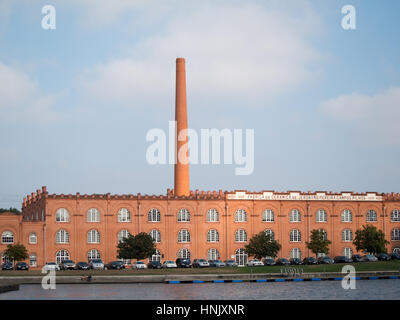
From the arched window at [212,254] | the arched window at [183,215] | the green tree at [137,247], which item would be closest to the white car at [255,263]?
the arched window at [212,254]

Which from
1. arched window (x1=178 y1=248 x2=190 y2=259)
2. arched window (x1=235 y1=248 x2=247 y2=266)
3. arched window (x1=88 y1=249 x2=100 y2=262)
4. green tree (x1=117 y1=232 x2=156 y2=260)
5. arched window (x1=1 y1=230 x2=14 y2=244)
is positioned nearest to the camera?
green tree (x1=117 y1=232 x2=156 y2=260)

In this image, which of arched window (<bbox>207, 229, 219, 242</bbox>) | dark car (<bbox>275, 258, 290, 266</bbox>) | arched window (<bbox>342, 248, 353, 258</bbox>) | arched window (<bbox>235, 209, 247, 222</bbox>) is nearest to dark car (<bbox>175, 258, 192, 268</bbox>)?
arched window (<bbox>207, 229, 219, 242</bbox>)

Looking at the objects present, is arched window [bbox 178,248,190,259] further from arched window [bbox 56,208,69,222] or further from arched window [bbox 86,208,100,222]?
arched window [bbox 56,208,69,222]

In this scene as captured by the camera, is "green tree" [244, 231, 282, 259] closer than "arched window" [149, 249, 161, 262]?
Yes

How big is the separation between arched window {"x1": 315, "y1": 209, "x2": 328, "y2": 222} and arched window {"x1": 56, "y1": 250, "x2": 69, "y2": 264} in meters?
34.7

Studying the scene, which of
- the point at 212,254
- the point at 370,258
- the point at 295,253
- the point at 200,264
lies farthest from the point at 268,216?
the point at 200,264

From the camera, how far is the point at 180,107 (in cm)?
11062

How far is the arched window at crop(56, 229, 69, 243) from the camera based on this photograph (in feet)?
326

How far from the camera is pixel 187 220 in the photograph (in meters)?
105

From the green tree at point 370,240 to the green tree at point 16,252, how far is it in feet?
143

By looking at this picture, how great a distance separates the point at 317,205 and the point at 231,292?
162ft

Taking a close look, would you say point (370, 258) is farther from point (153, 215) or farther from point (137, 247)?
point (137, 247)

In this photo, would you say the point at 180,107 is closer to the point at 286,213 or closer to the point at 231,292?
the point at 286,213
